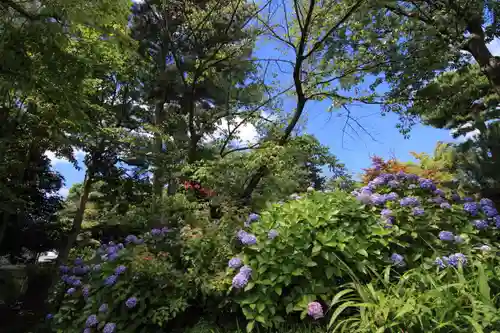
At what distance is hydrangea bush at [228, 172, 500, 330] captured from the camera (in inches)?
89.4

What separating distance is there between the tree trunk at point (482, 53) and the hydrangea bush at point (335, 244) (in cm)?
226

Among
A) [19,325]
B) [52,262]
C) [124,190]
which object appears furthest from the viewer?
[124,190]

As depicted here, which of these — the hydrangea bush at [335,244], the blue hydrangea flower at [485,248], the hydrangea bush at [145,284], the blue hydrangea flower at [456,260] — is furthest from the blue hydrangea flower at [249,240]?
the blue hydrangea flower at [485,248]

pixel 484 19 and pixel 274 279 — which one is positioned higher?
pixel 484 19

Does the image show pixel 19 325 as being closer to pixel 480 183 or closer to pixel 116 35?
pixel 116 35

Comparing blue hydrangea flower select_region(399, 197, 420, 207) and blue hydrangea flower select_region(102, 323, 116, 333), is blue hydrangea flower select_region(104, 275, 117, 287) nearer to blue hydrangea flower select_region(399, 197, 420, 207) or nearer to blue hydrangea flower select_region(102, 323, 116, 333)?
blue hydrangea flower select_region(102, 323, 116, 333)

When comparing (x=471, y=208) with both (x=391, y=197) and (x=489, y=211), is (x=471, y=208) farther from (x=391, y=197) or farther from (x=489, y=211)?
(x=391, y=197)

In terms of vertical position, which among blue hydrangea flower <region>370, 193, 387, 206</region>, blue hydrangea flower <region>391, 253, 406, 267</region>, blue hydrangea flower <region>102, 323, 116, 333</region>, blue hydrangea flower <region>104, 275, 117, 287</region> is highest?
blue hydrangea flower <region>370, 193, 387, 206</region>

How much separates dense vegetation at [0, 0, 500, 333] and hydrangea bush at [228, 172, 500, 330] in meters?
0.01

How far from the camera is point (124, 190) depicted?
7.06 m

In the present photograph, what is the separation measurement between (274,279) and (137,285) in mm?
1107

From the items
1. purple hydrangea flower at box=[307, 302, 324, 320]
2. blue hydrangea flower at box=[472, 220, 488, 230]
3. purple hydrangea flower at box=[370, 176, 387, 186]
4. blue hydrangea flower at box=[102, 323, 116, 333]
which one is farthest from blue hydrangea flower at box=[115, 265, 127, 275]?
blue hydrangea flower at box=[472, 220, 488, 230]

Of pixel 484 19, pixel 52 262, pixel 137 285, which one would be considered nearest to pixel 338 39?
pixel 484 19

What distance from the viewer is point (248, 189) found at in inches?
163
